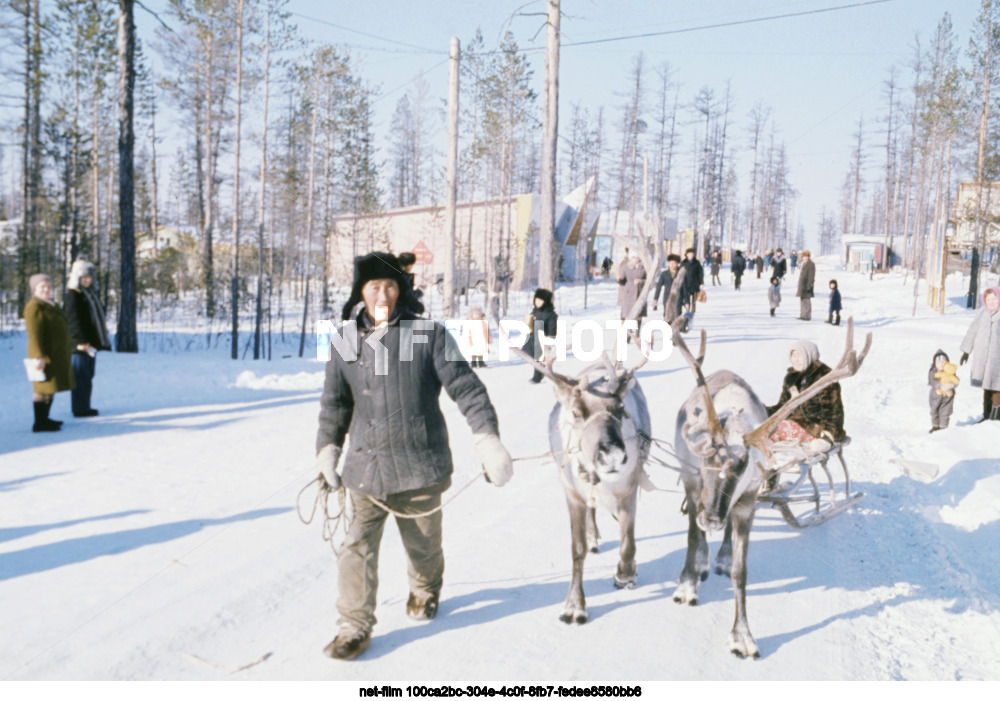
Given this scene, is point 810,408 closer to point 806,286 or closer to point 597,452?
point 597,452

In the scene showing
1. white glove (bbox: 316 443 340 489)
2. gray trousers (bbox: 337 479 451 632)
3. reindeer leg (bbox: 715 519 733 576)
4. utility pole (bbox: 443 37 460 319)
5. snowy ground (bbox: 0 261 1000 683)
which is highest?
utility pole (bbox: 443 37 460 319)

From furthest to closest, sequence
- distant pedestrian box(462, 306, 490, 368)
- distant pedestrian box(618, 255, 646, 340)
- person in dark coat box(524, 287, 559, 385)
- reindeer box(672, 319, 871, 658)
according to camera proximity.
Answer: distant pedestrian box(618, 255, 646, 340)
distant pedestrian box(462, 306, 490, 368)
person in dark coat box(524, 287, 559, 385)
reindeer box(672, 319, 871, 658)

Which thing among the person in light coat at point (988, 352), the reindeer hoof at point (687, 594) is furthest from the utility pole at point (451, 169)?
the reindeer hoof at point (687, 594)

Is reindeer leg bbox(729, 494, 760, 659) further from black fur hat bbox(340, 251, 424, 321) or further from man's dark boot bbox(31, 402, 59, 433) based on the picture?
man's dark boot bbox(31, 402, 59, 433)

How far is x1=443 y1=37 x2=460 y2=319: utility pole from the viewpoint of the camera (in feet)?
54.4

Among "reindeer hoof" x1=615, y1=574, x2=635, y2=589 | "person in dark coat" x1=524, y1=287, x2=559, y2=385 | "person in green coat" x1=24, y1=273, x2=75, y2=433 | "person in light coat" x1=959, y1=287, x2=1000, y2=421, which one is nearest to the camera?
"reindeer hoof" x1=615, y1=574, x2=635, y2=589

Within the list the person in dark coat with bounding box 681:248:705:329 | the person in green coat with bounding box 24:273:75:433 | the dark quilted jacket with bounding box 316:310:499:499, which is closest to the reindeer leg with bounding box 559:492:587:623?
the dark quilted jacket with bounding box 316:310:499:499

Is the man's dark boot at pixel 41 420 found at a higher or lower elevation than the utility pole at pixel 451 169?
lower

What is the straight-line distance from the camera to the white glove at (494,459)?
11.9ft

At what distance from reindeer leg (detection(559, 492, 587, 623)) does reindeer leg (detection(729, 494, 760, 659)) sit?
0.81 m

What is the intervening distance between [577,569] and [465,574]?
37.6 inches

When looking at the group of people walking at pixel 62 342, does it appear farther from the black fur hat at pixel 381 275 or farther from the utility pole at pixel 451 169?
the utility pole at pixel 451 169

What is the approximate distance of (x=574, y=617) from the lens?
408 centimetres
